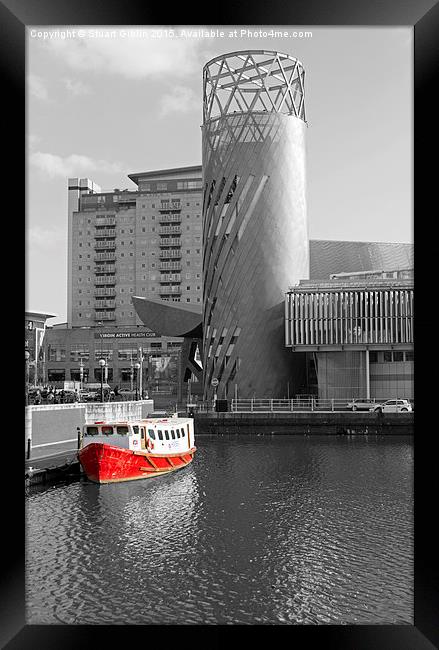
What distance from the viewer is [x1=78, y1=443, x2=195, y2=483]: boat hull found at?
2105 cm

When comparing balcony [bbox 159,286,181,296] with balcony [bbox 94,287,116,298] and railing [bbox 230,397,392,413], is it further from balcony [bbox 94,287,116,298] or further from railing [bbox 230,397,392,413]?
railing [bbox 230,397,392,413]

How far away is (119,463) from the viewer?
71.5 feet

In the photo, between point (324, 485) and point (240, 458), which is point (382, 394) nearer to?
point (240, 458)

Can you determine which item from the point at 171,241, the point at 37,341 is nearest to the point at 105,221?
the point at 171,241

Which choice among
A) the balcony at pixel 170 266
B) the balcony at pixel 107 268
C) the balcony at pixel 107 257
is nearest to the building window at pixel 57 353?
the balcony at pixel 107 268

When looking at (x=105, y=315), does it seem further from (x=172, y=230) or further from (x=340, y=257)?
(x=340, y=257)

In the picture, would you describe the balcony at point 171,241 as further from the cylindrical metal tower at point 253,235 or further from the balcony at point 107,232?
the cylindrical metal tower at point 253,235

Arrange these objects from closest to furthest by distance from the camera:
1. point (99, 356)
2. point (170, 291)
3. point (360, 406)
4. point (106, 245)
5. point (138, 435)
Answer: point (138, 435) < point (360, 406) < point (99, 356) < point (170, 291) < point (106, 245)

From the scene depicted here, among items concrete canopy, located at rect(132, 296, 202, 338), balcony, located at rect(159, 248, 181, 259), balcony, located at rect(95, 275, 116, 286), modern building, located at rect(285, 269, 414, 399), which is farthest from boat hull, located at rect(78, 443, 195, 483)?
balcony, located at rect(95, 275, 116, 286)

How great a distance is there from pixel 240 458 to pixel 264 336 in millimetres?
19542

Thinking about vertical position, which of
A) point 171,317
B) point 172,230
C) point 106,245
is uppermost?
point 172,230

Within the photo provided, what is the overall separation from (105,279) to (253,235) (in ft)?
147
